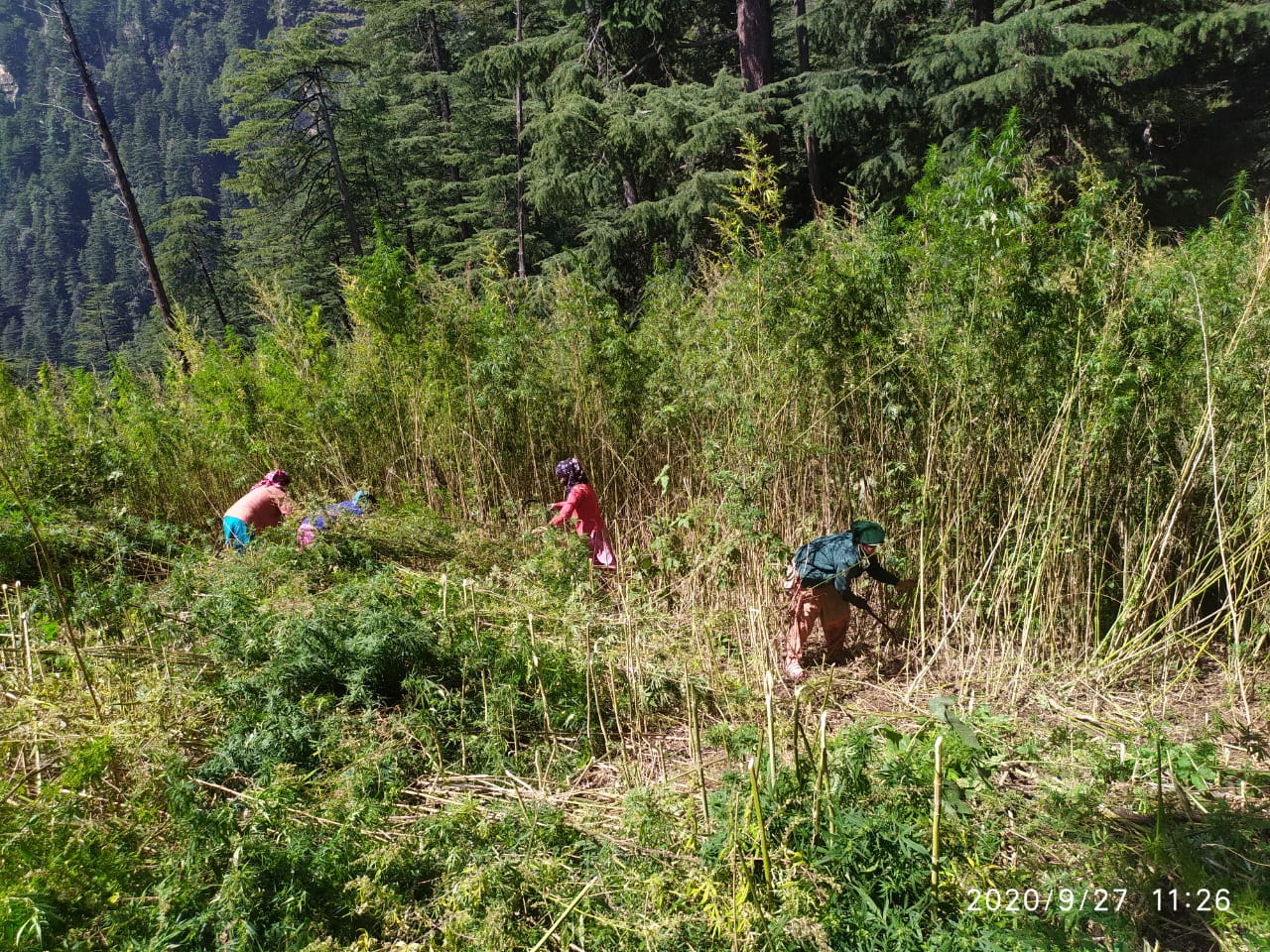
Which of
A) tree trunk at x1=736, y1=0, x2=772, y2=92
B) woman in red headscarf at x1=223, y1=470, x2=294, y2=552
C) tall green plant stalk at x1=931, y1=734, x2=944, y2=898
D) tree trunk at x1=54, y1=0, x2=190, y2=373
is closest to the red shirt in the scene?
woman in red headscarf at x1=223, y1=470, x2=294, y2=552

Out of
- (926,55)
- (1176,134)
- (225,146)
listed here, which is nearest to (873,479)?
(926,55)

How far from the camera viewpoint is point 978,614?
3137 mm

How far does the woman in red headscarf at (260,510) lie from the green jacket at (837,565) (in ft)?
10.5

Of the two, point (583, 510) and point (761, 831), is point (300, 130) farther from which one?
point (761, 831)

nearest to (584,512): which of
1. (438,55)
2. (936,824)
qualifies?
(936,824)

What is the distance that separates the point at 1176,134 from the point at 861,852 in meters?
15.5

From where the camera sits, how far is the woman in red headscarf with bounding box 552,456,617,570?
4.36 meters

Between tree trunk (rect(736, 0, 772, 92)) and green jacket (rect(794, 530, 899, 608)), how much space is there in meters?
9.07

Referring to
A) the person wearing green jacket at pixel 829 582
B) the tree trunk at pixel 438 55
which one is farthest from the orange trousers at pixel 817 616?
the tree trunk at pixel 438 55

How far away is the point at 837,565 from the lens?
130 inches

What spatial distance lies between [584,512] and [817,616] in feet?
5.31

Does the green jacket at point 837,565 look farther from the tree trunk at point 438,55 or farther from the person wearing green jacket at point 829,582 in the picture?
the tree trunk at point 438,55

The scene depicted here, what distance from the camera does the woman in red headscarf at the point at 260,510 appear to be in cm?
448

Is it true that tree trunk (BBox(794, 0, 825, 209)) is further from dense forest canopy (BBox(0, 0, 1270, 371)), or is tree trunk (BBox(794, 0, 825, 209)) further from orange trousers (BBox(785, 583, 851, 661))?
orange trousers (BBox(785, 583, 851, 661))
